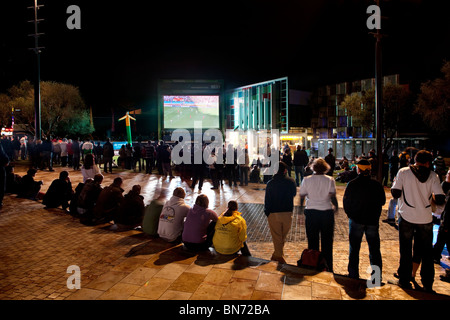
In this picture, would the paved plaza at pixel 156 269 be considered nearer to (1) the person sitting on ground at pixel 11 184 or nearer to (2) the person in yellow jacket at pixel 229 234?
(2) the person in yellow jacket at pixel 229 234

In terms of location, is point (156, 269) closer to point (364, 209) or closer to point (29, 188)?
point (364, 209)

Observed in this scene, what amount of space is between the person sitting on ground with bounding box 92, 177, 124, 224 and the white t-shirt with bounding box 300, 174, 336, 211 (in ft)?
13.6

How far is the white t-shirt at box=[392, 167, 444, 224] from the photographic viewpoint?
4.04 metres

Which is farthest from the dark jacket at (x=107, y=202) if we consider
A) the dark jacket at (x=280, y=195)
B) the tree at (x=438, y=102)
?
the tree at (x=438, y=102)

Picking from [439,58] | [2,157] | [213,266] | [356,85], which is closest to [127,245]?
[213,266]

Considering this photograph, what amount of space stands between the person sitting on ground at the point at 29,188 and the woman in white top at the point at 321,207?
858 cm

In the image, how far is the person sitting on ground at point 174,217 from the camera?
5.36 meters

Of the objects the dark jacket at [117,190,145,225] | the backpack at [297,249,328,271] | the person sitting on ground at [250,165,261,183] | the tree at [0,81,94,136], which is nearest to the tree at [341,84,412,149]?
the person sitting on ground at [250,165,261,183]

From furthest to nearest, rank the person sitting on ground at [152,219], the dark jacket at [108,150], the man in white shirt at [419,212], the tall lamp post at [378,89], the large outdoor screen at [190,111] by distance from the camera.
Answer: the large outdoor screen at [190,111] < the dark jacket at [108,150] < the tall lamp post at [378,89] < the person sitting on ground at [152,219] < the man in white shirt at [419,212]

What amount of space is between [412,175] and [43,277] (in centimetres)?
509

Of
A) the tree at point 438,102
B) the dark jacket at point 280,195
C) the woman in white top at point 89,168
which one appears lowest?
the dark jacket at point 280,195

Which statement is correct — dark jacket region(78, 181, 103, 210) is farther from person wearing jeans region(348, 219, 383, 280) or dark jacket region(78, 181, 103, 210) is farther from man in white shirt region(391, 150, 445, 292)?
man in white shirt region(391, 150, 445, 292)
